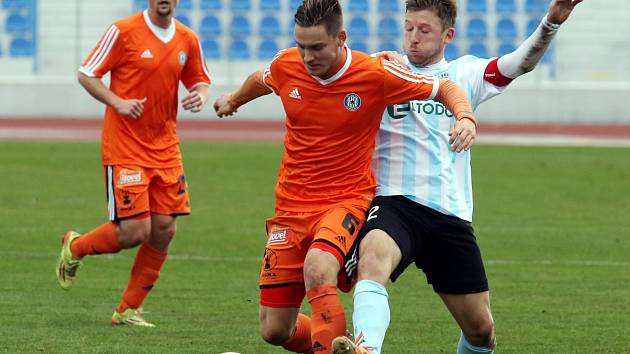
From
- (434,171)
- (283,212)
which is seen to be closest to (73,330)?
(283,212)

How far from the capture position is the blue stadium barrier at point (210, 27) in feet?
104

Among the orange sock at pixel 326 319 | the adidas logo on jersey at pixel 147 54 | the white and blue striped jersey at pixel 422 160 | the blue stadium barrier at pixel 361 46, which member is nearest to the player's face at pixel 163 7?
the adidas logo on jersey at pixel 147 54

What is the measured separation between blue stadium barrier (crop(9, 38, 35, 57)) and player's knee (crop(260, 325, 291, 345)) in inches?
1015

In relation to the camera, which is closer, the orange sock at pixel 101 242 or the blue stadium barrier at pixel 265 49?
the orange sock at pixel 101 242

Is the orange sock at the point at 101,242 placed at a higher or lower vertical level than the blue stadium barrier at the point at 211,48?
higher

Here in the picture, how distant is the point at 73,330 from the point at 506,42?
984 inches

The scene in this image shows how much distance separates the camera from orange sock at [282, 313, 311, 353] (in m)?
6.46

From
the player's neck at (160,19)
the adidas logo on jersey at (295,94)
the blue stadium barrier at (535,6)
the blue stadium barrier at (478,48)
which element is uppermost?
the player's neck at (160,19)

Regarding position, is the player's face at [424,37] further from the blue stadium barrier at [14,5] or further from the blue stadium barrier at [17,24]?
the blue stadium barrier at [14,5]

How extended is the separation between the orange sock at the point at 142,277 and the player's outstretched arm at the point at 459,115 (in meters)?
3.18

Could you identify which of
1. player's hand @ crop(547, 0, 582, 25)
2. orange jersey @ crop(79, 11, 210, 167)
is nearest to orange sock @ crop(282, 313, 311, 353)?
player's hand @ crop(547, 0, 582, 25)

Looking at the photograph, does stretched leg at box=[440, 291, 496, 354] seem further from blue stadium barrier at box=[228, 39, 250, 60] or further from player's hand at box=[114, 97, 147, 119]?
blue stadium barrier at box=[228, 39, 250, 60]

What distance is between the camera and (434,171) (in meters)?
6.10

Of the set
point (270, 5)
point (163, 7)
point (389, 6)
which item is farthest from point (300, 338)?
point (270, 5)
